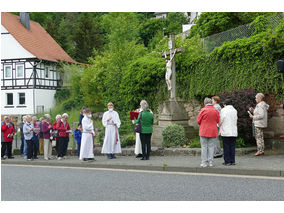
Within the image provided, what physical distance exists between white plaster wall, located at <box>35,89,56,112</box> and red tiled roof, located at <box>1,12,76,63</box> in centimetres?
351

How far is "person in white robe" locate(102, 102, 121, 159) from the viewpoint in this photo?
12945 millimetres

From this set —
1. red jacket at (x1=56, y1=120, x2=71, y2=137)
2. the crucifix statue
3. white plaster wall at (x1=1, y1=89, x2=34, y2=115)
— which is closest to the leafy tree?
white plaster wall at (x1=1, y1=89, x2=34, y2=115)

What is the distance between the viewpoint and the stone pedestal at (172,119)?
47.4 feet

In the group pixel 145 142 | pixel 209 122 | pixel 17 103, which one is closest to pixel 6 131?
pixel 145 142

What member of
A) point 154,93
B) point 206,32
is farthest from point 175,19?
point 154,93

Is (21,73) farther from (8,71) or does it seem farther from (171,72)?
(171,72)

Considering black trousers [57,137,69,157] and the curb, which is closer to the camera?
the curb

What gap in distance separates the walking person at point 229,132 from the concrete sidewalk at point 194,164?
0.25m

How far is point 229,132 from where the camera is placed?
9734mm

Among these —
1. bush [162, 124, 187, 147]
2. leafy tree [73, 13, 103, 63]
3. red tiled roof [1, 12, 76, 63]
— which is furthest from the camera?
leafy tree [73, 13, 103, 63]

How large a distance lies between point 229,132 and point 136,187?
3244 millimetres

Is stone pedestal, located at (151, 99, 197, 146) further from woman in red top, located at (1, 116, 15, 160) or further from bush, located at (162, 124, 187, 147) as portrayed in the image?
woman in red top, located at (1, 116, 15, 160)

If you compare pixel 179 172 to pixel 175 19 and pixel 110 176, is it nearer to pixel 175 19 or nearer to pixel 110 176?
pixel 110 176

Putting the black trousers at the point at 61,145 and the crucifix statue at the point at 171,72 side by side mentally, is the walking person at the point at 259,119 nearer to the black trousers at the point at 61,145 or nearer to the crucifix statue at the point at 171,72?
the crucifix statue at the point at 171,72
